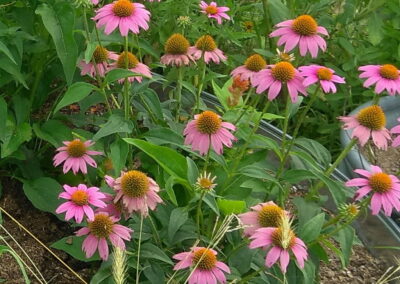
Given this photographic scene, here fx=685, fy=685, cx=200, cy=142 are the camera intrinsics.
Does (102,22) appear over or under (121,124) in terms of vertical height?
over

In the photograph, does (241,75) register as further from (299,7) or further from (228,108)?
(299,7)

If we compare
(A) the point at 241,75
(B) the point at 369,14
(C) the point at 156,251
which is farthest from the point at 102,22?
(B) the point at 369,14

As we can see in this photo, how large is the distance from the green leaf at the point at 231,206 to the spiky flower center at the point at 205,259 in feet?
0.66

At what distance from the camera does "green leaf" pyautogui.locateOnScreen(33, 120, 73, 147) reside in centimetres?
185

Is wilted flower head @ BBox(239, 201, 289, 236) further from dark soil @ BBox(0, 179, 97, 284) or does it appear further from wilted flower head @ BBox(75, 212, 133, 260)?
dark soil @ BBox(0, 179, 97, 284)

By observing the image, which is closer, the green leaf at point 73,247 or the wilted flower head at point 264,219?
the wilted flower head at point 264,219

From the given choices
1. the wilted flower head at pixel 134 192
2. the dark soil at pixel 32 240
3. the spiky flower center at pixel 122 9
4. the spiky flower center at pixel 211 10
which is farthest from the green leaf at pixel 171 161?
the spiky flower center at pixel 211 10

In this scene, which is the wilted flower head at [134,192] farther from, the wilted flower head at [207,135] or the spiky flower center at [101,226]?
the wilted flower head at [207,135]

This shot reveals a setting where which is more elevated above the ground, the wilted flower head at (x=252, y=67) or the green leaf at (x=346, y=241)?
the wilted flower head at (x=252, y=67)

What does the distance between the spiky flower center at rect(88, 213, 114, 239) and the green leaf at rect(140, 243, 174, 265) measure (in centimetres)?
14

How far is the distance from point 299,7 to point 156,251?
158cm

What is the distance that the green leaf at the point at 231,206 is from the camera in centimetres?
147

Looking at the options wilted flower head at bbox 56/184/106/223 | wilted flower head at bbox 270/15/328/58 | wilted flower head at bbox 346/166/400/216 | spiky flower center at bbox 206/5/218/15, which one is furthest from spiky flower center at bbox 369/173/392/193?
spiky flower center at bbox 206/5/218/15

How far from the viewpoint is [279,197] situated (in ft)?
5.46
